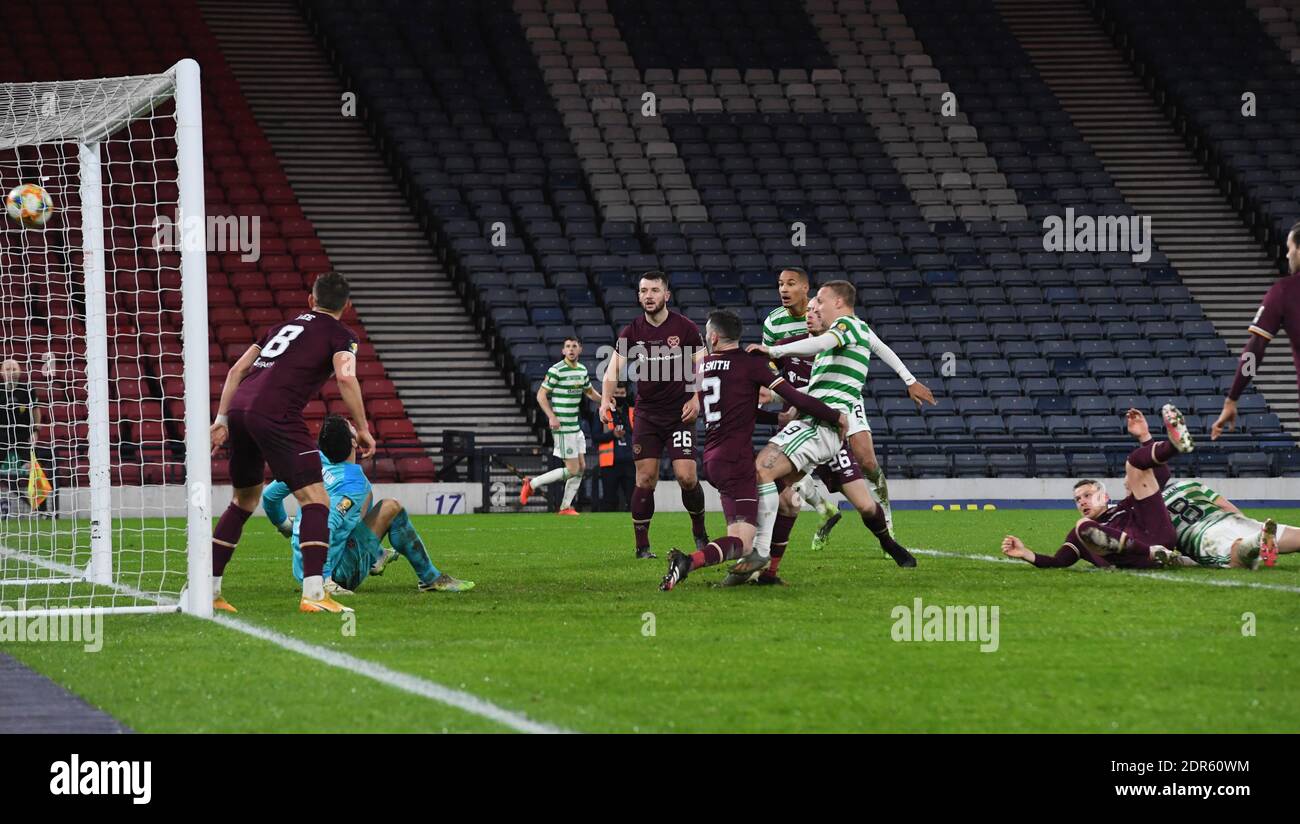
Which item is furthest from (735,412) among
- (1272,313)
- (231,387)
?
(1272,313)

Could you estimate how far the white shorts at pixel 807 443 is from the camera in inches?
391

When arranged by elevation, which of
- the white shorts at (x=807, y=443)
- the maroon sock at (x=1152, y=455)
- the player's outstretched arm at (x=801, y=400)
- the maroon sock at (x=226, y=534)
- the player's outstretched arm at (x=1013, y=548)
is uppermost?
the player's outstretched arm at (x=801, y=400)

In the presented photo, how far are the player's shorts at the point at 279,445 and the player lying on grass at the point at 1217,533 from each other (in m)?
5.47

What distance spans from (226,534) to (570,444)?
12.5 meters

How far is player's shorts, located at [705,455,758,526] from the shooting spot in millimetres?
9547

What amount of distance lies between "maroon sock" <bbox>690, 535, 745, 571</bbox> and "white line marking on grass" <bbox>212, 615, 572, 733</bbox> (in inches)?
100.0

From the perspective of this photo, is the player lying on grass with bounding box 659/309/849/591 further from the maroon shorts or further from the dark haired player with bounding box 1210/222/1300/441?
the dark haired player with bounding box 1210/222/1300/441

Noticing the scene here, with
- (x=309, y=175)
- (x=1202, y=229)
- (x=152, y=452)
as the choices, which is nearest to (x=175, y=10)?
(x=309, y=175)

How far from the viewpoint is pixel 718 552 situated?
9227 millimetres

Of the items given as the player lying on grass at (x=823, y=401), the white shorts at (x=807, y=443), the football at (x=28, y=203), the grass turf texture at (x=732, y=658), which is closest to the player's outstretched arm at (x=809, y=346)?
the player lying on grass at (x=823, y=401)

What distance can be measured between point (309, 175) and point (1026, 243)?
12931 millimetres

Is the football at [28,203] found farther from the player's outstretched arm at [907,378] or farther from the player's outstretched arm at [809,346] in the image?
the player's outstretched arm at [907,378]
